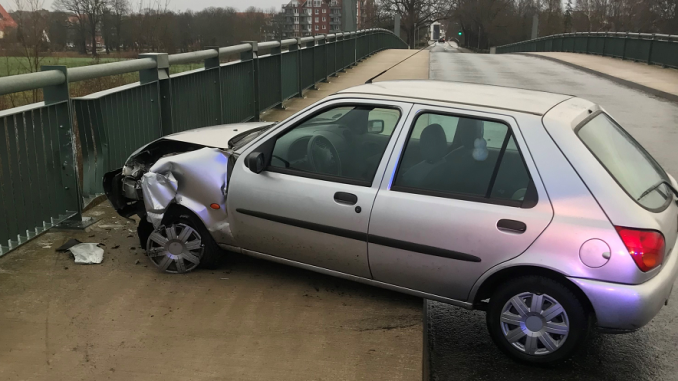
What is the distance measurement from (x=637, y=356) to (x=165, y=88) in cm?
496

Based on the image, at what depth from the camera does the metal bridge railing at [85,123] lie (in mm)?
4586

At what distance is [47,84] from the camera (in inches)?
191

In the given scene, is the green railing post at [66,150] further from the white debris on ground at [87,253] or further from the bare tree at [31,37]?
the bare tree at [31,37]

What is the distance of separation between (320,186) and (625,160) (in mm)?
1799

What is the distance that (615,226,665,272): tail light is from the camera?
3.29m

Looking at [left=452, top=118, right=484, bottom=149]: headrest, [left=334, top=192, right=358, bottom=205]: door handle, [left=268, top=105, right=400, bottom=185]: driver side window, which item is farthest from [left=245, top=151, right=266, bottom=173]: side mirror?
[left=452, top=118, right=484, bottom=149]: headrest

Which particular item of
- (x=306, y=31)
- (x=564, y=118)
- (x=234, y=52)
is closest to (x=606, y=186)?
(x=564, y=118)

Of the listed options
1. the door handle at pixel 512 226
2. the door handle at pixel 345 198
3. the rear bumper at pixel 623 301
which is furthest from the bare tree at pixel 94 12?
the rear bumper at pixel 623 301

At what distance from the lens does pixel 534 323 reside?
3547 mm

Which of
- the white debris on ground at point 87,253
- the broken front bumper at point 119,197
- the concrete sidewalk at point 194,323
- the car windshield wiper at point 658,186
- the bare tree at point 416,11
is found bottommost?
the concrete sidewalk at point 194,323

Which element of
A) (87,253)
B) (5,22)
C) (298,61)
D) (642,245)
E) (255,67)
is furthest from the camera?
(298,61)

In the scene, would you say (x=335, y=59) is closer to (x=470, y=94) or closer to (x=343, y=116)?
(x=343, y=116)

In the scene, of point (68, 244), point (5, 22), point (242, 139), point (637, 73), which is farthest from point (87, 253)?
point (637, 73)

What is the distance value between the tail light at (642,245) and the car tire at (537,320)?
0.37 metres
